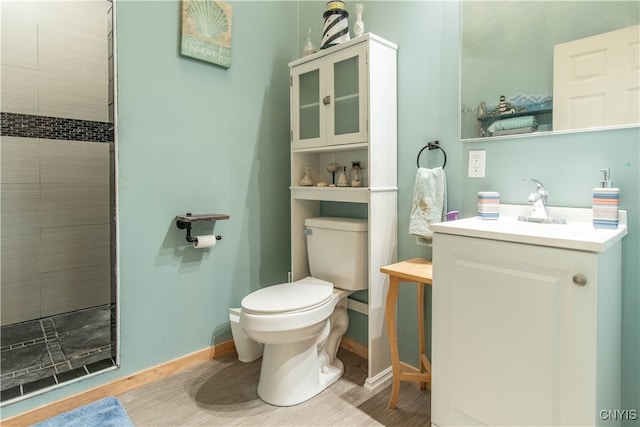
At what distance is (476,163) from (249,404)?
152 cm

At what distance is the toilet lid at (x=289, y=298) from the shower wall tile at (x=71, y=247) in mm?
1223

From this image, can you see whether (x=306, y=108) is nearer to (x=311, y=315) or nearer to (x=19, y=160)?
(x=311, y=315)

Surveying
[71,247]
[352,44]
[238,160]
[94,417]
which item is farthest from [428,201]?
[71,247]

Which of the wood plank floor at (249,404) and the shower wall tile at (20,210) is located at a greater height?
the shower wall tile at (20,210)

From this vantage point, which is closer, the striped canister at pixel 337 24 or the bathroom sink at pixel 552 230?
the bathroom sink at pixel 552 230

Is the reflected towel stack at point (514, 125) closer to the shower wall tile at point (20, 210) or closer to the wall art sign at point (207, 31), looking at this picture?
the wall art sign at point (207, 31)

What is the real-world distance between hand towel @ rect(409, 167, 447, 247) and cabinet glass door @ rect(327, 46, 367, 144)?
0.36 metres

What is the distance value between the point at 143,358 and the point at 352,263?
3.90ft

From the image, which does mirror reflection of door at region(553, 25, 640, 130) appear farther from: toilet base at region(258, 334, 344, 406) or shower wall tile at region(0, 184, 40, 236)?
shower wall tile at region(0, 184, 40, 236)

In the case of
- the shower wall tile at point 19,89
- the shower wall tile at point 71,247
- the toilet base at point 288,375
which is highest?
the shower wall tile at point 19,89

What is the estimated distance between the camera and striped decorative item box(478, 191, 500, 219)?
152cm

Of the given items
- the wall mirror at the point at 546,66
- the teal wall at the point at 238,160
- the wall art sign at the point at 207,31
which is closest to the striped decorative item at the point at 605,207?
the teal wall at the point at 238,160

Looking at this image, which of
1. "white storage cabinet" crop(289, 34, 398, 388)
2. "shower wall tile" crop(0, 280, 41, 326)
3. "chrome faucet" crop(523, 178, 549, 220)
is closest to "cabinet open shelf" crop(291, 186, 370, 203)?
"white storage cabinet" crop(289, 34, 398, 388)

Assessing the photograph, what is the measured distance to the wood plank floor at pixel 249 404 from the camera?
1593mm
